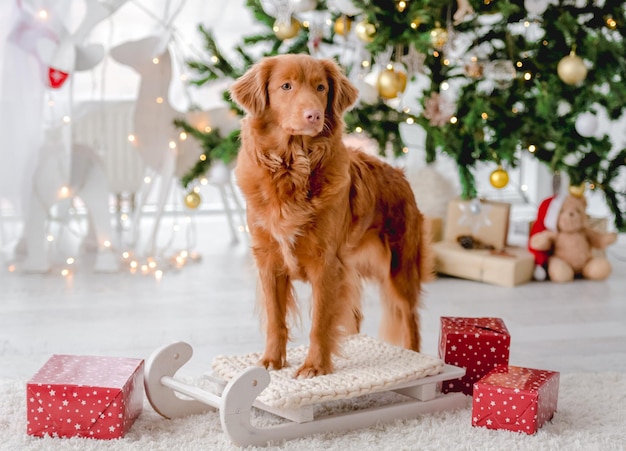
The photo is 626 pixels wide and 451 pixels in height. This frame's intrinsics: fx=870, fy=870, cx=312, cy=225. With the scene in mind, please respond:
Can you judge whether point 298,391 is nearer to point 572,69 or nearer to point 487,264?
point 487,264

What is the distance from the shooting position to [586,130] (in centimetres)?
349

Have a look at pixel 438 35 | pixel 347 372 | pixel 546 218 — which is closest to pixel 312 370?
pixel 347 372

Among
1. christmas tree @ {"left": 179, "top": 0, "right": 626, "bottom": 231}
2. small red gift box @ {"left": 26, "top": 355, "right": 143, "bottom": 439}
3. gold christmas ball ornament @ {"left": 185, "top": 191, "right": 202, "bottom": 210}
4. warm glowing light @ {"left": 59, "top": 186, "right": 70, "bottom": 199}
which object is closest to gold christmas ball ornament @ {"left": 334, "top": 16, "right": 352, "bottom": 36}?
christmas tree @ {"left": 179, "top": 0, "right": 626, "bottom": 231}

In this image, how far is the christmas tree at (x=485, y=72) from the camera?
11.0ft

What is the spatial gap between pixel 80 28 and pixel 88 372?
6.57 ft

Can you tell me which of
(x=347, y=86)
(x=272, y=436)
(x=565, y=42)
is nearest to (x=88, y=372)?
(x=272, y=436)

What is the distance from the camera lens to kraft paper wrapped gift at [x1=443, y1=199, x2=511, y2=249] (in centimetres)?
376

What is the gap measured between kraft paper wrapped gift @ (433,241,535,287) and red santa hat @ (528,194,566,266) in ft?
0.16

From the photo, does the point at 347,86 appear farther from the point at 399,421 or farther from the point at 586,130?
the point at 586,130

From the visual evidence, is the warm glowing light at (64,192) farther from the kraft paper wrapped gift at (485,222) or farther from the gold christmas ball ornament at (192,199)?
the kraft paper wrapped gift at (485,222)

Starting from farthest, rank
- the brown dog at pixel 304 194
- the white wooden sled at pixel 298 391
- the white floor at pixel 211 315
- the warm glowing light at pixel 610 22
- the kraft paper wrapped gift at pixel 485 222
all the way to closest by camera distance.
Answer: the kraft paper wrapped gift at pixel 485 222, the warm glowing light at pixel 610 22, the white floor at pixel 211 315, the brown dog at pixel 304 194, the white wooden sled at pixel 298 391

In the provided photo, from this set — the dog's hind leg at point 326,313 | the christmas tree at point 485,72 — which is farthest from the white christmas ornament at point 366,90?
the dog's hind leg at point 326,313

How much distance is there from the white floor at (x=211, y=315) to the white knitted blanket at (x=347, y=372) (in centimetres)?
21

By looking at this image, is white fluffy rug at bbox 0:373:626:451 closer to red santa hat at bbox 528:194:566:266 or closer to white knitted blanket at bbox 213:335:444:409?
white knitted blanket at bbox 213:335:444:409
